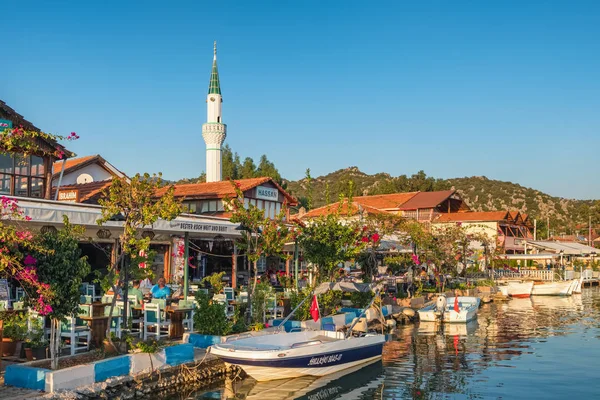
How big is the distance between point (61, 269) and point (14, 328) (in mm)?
2746

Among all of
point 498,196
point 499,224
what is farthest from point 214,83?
point 498,196

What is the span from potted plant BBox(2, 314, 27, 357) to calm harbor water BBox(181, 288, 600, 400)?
12.5 feet

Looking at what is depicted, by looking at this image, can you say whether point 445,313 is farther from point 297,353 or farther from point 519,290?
point 519,290

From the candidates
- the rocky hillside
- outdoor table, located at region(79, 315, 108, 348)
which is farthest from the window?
the rocky hillside

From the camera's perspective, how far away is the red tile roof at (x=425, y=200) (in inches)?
2196

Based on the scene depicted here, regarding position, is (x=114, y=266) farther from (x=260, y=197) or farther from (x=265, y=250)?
(x=260, y=197)

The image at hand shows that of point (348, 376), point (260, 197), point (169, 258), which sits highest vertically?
point (260, 197)

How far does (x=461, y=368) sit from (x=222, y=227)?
27.4ft

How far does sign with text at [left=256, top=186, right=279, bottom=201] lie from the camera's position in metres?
35.3

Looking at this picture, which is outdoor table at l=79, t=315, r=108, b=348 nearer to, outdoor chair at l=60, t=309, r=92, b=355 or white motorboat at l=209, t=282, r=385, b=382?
outdoor chair at l=60, t=309, r=92, b=355

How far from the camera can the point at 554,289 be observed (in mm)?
41625

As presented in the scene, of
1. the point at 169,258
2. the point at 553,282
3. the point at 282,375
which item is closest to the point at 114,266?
the point at 282,375

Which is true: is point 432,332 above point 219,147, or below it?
below

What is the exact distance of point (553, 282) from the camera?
42.6m
